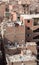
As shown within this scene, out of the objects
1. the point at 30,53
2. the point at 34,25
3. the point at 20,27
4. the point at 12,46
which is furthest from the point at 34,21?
the point at 30,53

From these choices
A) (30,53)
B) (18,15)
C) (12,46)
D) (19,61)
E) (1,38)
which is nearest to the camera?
(19,61)

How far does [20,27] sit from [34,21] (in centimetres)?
307

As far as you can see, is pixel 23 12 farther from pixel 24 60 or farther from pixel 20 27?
pixel 24 60

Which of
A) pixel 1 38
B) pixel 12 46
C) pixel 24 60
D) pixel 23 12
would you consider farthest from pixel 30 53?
pixel 23 12

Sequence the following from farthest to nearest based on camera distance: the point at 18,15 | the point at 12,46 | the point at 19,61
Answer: the point at 18,15 < the point at 12,46 < the point at 19,61

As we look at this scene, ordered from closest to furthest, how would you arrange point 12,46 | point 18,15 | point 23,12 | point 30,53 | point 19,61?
1. point 19,61
2. point 30,53
3. point 12,46
4. point 18,15
5. point 23,12

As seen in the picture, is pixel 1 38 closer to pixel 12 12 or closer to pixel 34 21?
pixel 34 21

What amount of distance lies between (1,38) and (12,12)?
7.75m

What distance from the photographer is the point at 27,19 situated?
102ft

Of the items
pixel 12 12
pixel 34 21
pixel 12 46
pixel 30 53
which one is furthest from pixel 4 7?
pixel 30 53

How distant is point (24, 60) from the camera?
23.0 m

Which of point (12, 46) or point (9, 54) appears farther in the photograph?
point (12, 46)

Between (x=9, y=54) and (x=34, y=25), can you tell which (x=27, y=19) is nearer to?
(x=34, y=25)

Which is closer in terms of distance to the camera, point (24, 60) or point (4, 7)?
point (24, 60)
